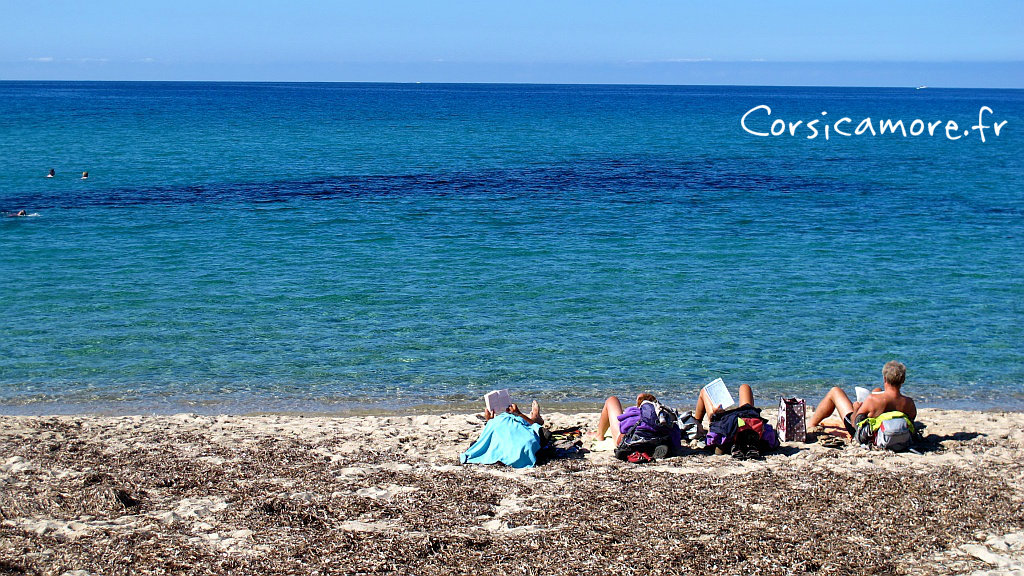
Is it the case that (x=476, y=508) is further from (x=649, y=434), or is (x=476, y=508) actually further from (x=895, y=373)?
(x=895, y=373)

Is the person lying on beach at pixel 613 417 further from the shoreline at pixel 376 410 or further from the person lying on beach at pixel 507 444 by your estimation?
the shoreline at pixel 376 410

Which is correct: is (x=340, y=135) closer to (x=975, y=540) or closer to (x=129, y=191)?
(x=129, y=191)

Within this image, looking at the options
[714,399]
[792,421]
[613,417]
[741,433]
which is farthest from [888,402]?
[613,417]

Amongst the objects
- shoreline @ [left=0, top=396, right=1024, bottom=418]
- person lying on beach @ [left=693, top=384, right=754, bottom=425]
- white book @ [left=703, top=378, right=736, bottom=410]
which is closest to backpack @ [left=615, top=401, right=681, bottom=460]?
person lying on beach @ [left=693, top=384, right=754, bottom=425]

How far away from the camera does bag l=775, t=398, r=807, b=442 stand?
387 inches

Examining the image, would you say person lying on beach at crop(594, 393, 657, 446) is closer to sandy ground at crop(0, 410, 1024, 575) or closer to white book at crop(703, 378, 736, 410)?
sandy ground at crop(0, 410, 1024, 575)

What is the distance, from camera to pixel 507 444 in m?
9.25

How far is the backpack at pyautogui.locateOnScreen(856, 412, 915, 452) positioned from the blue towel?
3.65m

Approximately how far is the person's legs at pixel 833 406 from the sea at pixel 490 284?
2.29 m

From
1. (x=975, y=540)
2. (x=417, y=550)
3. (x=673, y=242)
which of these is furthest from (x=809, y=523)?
(x=673, y=242)

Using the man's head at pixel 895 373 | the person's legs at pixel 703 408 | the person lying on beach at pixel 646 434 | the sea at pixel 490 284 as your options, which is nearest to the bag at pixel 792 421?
the person's legs at pixel 703 408

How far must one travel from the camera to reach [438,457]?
9.58m

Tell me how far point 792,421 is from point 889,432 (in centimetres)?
103

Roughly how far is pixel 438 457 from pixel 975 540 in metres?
5.26
